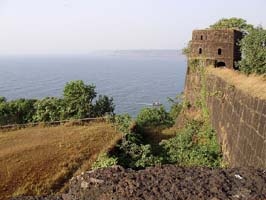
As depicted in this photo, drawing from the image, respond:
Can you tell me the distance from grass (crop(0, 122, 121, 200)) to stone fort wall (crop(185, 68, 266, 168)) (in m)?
5.70

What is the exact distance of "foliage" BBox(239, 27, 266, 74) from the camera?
15.8 meters

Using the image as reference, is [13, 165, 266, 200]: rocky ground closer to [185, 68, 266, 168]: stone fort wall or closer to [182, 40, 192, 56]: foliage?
[185, 68, 266, 168]: stone fort wall

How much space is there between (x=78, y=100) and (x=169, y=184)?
30723 millimetres

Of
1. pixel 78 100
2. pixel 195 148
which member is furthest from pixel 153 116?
pixel 195 148

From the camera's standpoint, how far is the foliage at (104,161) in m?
14.0

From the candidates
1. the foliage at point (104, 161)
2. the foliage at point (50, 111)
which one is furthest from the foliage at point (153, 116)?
the foliage at point (104, 161)

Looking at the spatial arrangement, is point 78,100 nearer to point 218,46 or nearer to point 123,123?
point 123,123

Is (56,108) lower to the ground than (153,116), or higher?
higher

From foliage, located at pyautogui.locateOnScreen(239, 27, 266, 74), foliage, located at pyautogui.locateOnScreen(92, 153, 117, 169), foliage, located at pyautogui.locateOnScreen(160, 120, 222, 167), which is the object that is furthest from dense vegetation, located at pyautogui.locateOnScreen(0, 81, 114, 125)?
foliage, located at pyautogui.locateOnScreen(239, 27, 266, 74)

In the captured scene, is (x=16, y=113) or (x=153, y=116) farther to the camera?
(x=153, y=116)

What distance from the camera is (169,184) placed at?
268cm

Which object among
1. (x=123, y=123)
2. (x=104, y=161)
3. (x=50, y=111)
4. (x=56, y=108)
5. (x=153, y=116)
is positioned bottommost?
(x=153, y=116)

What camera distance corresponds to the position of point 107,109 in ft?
123

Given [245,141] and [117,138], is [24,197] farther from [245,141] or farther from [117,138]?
[117,138]
